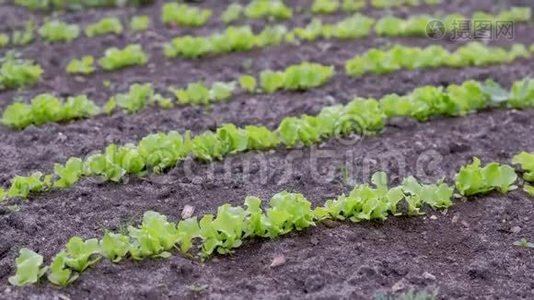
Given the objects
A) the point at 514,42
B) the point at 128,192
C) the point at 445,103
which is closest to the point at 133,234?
the point at 128,192

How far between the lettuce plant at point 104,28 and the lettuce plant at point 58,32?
0.14 m

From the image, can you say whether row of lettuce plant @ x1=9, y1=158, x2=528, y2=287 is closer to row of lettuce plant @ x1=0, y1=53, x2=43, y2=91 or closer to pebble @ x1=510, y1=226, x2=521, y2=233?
pebble @ x1=510, y1=226, x2=521, y2=233

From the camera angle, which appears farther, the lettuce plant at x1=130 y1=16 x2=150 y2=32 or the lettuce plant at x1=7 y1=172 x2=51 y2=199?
the lettuce plant at x1=130 y1=16 x2=150 y2=32

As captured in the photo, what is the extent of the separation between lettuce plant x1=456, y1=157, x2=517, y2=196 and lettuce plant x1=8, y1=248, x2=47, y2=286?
8.34 feet

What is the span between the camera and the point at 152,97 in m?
6.30

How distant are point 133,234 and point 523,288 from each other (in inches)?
79.0

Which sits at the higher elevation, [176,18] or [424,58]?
[176,18]

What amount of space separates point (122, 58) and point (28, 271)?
355cm

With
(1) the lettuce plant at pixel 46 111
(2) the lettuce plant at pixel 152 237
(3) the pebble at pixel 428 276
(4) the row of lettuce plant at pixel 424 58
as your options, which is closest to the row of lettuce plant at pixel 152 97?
(1) the lettuce plant at pixel 46 111

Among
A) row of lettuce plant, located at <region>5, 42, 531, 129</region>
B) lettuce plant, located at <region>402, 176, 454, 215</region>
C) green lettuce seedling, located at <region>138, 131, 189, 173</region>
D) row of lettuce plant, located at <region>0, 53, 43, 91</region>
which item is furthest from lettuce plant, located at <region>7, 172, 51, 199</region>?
lettuce plant, located at <region>402, 176, 454, 215</region>

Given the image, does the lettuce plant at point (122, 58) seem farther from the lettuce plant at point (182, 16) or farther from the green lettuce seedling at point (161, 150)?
the green lettuce seedling at point (161, 150)

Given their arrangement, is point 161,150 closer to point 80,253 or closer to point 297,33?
point 80,253

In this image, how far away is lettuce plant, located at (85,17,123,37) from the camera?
26.2ft

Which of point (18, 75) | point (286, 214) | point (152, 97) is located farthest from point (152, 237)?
point (18, 75)
